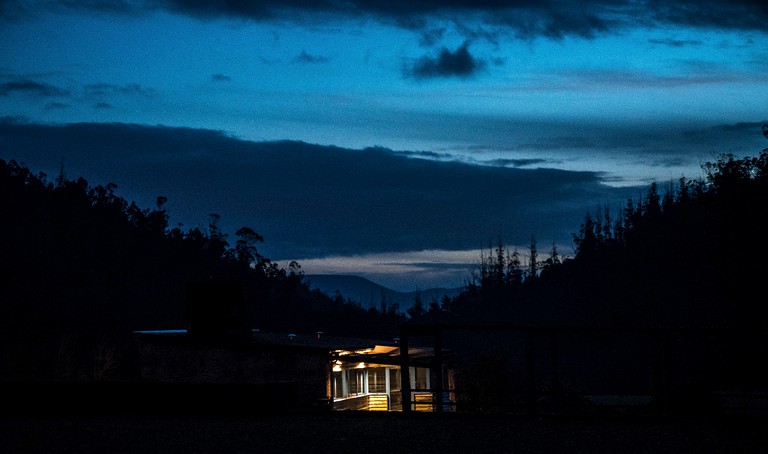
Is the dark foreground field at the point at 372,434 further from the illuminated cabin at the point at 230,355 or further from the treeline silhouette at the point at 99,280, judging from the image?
the treeline silhouette at the point at 99,280

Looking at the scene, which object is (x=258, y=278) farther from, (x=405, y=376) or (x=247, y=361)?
(x=405, y=376)

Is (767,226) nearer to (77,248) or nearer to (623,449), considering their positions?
(623,449)

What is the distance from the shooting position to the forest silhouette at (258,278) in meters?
47.2

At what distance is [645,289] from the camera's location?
78562 millimetres

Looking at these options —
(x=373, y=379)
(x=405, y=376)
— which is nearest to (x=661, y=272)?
(x=373, y=379)

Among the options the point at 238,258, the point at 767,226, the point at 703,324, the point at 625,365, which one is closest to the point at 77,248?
the point at 238,258

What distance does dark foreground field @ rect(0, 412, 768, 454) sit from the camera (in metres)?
13.1

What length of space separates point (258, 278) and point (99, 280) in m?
26.3

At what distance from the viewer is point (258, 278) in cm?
11156

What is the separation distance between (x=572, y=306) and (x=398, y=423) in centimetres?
9372

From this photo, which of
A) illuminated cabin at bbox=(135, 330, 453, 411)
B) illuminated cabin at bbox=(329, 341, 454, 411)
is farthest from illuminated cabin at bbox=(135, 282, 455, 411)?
illuminated cabin at bbox=(329, 341, 454, 411)

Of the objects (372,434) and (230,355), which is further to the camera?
(230,355)

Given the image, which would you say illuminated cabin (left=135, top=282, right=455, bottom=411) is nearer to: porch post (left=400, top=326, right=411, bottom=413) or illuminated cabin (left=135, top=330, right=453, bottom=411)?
illuminated cabin (left=135, top=330, right=453, bottom=411)

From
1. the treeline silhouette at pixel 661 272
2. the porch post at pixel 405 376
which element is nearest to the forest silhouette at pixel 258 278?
the treeline silhouette at pixel 661 272
